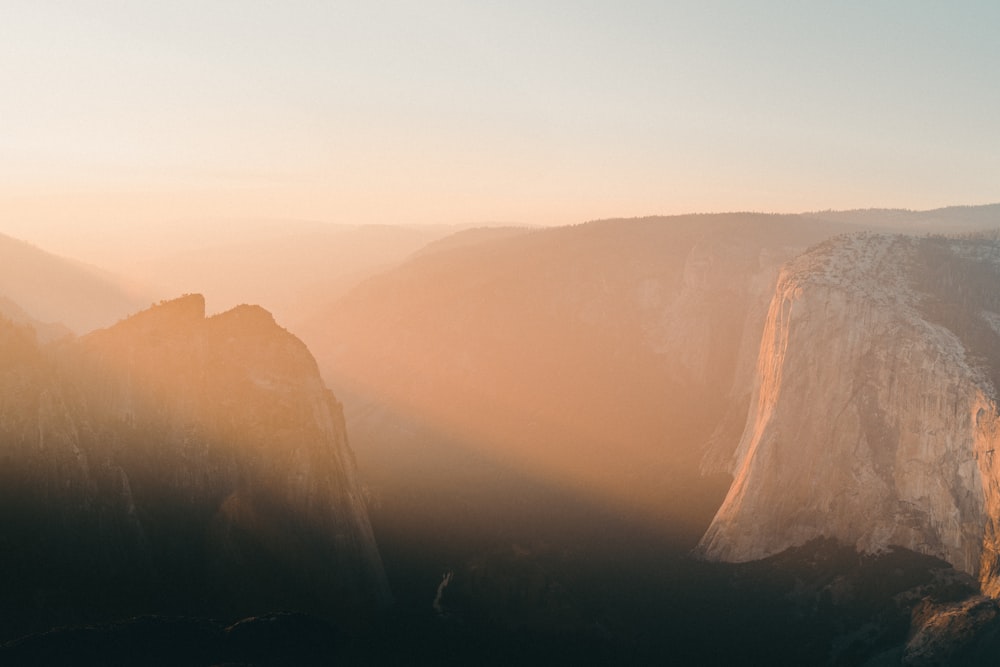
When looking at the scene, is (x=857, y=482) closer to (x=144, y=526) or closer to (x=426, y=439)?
(x=144, y=526)

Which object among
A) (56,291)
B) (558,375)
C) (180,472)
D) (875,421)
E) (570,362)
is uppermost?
(56,291)

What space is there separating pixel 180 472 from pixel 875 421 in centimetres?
5250

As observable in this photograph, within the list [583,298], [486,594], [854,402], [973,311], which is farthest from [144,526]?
[583,298]

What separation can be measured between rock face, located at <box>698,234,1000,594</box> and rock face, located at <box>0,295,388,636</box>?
34.4 metres

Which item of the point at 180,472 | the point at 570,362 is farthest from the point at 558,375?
the point at 180,472

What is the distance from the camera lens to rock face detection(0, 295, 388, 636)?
40.3 meters

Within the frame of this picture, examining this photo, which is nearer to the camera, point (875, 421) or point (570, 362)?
point (875, 421)

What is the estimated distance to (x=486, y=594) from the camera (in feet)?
190

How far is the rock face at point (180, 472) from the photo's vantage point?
4034 centimetres

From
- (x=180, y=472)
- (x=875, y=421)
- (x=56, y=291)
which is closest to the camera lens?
(x=180, y=472)

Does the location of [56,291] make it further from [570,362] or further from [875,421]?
[875,421]

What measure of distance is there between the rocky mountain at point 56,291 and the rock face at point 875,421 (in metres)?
139

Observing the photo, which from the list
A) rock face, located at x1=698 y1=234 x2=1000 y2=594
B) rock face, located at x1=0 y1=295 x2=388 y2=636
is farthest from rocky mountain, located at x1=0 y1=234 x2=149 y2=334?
rock face, located at x1=698 y1=234 x2=1000 y2=594

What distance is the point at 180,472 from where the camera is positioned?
151 feet
